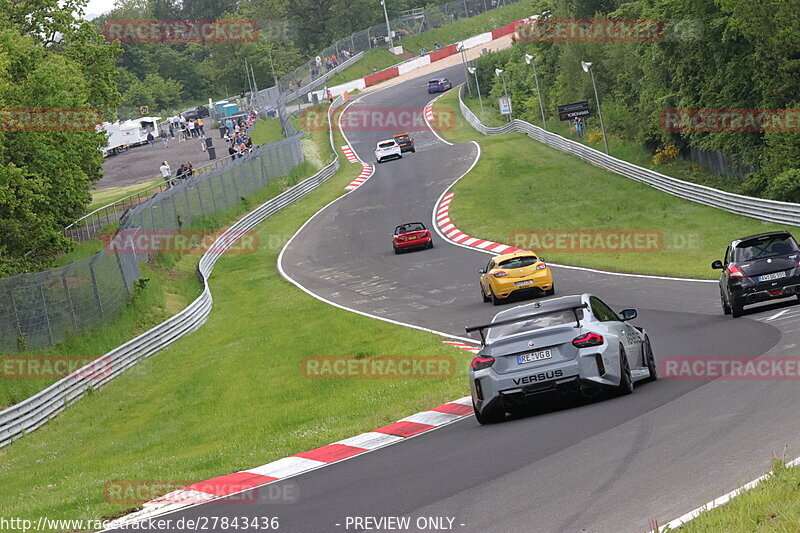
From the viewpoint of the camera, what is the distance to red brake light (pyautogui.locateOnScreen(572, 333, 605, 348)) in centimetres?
1262

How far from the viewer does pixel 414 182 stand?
199 ft

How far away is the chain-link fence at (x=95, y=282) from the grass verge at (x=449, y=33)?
6781cm

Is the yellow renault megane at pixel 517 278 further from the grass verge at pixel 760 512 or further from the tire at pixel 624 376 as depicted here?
the grass verge at pixel 760 512

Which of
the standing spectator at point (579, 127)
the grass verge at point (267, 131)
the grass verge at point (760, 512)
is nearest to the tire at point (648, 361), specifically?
the grass verge at point (760, 512)

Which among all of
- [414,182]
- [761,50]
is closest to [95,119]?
[414,182]

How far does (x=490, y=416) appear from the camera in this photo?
42.2ft

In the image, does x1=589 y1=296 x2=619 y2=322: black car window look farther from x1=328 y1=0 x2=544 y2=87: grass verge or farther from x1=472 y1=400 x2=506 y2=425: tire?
x1=328 y1=0 x2=544 y2=87: grass verge

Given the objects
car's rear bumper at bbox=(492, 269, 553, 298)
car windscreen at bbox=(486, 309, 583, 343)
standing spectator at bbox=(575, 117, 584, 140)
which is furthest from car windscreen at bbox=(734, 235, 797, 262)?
standing spectator at bbox=(575, 117, 584, 140)

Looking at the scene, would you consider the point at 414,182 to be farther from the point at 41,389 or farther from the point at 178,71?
the point at 178,71

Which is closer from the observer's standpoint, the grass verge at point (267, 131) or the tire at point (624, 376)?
the tire at point (624, 376)

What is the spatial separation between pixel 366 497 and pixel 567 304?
483 centimetres

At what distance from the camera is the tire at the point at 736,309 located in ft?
66.5

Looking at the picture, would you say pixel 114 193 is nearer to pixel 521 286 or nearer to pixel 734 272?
pixel 521 286

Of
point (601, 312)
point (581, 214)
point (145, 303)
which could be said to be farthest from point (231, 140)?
point (601, 312)
